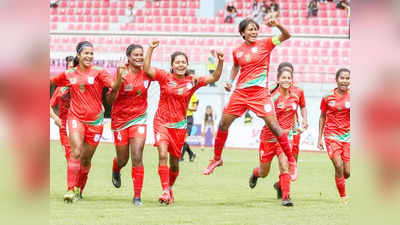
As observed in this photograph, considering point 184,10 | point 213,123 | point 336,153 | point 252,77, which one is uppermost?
point 184,10

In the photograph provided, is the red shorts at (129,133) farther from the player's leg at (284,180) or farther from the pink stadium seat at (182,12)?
the pink stadium seat at (182,12)

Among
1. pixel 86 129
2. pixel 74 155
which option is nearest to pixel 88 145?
pixel 86 129

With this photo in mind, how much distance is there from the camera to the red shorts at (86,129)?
8.80 meters

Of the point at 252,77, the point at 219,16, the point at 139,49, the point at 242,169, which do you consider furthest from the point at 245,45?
the point at 219,16

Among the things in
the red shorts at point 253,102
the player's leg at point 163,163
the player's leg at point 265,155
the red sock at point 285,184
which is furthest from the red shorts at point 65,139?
the red sock at point 285,184

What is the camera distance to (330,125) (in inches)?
383

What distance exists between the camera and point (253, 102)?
9336 mm

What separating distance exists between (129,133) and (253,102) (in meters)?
1.81

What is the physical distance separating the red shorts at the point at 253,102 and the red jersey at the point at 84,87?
6.11 ft

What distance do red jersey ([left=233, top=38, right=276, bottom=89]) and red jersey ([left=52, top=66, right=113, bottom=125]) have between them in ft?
6.29

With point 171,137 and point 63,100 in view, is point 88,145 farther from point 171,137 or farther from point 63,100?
point 63,100

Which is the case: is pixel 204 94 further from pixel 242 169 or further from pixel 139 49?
pixel 139 49

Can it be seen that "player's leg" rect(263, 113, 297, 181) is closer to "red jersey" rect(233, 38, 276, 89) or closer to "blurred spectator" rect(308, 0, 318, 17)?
"red jersey" rect(233, 38, 276, 89)
